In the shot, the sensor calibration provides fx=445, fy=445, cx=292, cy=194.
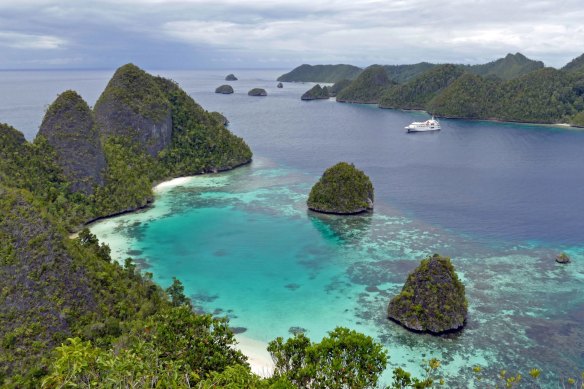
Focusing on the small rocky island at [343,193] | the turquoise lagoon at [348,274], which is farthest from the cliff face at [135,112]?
the small rocky island at [343,193]

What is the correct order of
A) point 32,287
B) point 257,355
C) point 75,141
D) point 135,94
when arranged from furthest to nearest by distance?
1. point 135,94
2. point 75,141
3. point 257,355
4. point 32,287

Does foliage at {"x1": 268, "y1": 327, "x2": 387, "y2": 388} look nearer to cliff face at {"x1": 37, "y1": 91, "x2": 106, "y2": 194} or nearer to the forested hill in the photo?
the forested hill

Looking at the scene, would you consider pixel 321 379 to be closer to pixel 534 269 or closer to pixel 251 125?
pixel 534 269

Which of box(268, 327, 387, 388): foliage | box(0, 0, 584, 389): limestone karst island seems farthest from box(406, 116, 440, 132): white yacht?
box(268, 327, 387, 388): foliage

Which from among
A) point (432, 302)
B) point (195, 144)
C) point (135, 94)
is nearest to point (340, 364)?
point (432, 302)

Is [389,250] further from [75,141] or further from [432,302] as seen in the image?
[75,141]

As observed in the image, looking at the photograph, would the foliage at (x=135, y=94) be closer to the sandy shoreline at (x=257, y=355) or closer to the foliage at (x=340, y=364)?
the sandy shoreline at (x=257, y=355)
